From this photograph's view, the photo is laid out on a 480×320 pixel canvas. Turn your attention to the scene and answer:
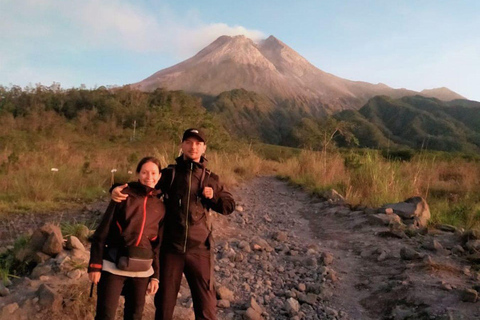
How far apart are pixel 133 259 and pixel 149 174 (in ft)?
1.80

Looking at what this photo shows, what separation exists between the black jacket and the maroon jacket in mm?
103

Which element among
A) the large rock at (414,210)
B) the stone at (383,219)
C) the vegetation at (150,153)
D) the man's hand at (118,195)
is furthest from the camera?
the vegetation at (150,153)

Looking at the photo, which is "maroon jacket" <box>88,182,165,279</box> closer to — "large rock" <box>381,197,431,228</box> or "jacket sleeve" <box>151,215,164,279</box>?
"jacket sleeve" <box>151,215,164,279</box>

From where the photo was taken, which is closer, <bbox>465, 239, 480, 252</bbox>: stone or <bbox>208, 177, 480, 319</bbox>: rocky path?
<bbox>208, 177, 480, 319</bbox>: rocky path

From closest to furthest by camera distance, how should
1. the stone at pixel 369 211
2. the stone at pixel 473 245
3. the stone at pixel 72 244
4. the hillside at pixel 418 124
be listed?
the stone at pixel 72 244 < the stone at pixel 473 245 < the stone at pixel 369 211 < the hillside at pixel 418 124

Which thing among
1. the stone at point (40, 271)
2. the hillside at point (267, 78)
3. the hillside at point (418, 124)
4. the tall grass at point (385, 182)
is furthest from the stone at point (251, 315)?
the hillside at point (267, 78)

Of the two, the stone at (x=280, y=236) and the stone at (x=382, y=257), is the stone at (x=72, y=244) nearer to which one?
the stone at (x=280, y=236)

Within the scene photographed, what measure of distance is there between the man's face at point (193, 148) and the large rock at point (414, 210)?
448 centimetres

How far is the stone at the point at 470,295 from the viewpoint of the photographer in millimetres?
3191

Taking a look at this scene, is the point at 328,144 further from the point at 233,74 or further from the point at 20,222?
the point at 233,74

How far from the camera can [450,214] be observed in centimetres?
683

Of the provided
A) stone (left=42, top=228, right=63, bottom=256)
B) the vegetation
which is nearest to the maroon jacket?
stone (left=42, top=228, right=63, bottom=256)

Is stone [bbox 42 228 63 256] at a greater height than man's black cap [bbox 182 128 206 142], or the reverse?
man's black cap [bbox 182 128 206 142]

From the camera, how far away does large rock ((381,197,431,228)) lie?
5.99 meters
